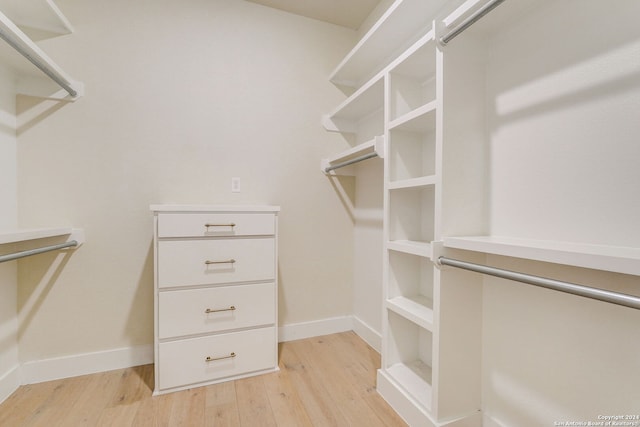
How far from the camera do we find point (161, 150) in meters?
1.76

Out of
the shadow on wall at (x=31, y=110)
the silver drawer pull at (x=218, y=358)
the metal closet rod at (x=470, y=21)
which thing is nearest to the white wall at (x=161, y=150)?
the shadow on wall at (x=31, y=110)

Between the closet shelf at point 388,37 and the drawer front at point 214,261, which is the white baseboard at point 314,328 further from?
the closet shelf at point 388,37

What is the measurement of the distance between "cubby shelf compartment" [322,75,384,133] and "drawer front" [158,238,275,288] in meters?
1.06

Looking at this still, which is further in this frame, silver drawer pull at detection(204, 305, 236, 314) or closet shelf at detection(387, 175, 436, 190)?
silver drawer pull at detection(204, 305, 236, 314)

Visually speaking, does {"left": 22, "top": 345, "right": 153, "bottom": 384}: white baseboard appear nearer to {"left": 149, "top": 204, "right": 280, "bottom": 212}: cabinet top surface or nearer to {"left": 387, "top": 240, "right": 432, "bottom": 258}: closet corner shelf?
{"left": 149, "top": 204, "right": 280, "bottom": 212}: cabinet top surface

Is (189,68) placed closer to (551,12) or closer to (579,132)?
(551,12)

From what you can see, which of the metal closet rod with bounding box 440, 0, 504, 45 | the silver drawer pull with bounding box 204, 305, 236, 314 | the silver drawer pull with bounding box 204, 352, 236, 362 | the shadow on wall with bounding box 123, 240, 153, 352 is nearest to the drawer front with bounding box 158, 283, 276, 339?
the silver drawer pull with bounding box 204, 305, 236, 314

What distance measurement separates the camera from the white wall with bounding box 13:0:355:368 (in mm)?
1565

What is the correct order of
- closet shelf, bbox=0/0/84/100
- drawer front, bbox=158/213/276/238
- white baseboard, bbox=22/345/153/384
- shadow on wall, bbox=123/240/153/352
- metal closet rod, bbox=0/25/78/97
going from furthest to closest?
1. shadow on wall, bbox=123/240/153/352
2. white baseboard, bbox=22/345/153/384
3. drawer front, bbox=158/213/276/238
4. closet shelf, bbox=0/0/84/100
5. metal closet rod, bbox=0/25/78/97

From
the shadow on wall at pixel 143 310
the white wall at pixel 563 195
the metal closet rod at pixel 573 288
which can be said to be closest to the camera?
the metal closet rod at pixel 573 288

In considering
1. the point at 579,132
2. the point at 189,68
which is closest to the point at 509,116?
the point at 579,132

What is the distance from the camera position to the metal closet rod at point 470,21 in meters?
0.85

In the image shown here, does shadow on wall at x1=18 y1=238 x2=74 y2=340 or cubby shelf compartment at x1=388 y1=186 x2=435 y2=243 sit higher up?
cubby shelf compartment at x1=388 y1=186 x2=435 y2=243

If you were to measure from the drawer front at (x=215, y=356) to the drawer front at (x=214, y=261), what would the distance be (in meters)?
0.32
